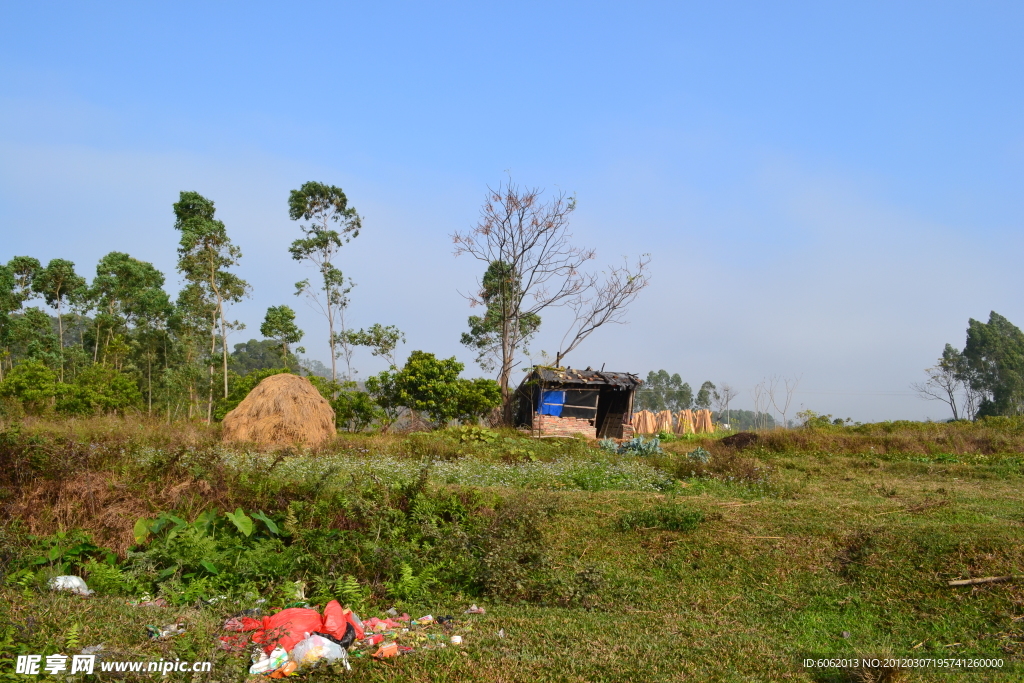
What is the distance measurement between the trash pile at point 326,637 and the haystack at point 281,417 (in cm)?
947

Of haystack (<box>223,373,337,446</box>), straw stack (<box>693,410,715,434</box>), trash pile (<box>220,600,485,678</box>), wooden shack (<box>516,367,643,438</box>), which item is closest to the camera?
trash pile (<box>220,600,485,678</box>)

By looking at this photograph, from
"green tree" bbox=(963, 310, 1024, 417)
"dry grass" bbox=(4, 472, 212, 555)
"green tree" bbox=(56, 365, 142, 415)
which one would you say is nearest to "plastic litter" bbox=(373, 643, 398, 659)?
"dry grass" bbox=(4, 472, 212, 555)

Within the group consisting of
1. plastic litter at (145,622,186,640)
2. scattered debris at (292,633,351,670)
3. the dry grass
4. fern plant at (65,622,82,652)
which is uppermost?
the dry grass

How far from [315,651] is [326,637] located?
17 centimetres

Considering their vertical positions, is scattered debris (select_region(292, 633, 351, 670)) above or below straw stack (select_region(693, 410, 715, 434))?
below

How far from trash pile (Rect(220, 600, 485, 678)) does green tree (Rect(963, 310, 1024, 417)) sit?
4566 centimetres

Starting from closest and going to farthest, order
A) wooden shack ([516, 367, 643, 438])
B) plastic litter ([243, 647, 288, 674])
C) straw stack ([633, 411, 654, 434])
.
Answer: plastic litter ([243, 647, 288, 674]) → wooden shack ([516, 367, 643, 438]) → straw stack ([633, 411, 654, 434])

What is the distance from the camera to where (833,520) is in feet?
23.4

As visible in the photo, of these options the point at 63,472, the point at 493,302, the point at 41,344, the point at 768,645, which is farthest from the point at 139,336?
the point at 768,645

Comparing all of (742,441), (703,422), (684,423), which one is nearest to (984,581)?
(742,441)

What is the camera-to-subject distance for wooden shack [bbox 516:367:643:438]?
73.9ft

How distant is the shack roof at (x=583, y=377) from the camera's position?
22531 mm

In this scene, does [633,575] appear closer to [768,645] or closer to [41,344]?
[768,645]

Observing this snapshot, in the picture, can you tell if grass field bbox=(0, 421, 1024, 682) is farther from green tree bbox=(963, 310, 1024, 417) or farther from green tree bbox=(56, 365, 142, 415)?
green tree bbox=(963, 310, 1024, 417)
